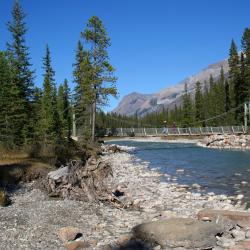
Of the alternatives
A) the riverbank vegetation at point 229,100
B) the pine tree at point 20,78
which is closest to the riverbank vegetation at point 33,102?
the pine tree at point 20,78

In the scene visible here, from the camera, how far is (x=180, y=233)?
7641mm

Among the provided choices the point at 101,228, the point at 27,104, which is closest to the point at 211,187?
the point at 101,228

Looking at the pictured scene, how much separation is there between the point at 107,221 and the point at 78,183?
11.1ft

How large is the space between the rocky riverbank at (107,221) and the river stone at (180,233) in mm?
18

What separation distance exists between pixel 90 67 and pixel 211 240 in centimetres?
3040

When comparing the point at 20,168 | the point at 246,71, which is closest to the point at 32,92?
the point at 20,168

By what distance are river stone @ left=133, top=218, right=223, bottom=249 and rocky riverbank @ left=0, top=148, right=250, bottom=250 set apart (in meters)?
0.02

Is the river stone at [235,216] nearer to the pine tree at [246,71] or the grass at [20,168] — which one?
the grass at [20,168]

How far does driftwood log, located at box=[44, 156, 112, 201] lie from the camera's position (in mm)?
11958

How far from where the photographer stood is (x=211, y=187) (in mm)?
16094

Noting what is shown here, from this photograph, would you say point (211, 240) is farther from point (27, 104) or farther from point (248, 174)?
point (27, 104)

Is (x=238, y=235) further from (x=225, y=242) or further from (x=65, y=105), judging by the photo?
(x=65, y=105)

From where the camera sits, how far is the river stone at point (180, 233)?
293 inches

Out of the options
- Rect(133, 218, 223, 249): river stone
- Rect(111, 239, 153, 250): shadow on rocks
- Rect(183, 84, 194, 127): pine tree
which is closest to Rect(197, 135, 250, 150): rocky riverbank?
Rect(183, 84, 194, 127): pine tree
